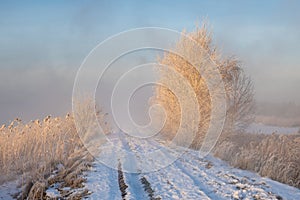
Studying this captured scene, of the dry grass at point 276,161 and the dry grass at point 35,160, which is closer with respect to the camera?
the dry grass at point 35,160

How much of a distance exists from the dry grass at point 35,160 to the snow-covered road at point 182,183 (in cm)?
64

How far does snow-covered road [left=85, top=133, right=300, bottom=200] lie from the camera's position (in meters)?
8.00

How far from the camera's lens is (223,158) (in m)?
14.0

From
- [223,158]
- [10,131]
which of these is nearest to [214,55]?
[223,158]

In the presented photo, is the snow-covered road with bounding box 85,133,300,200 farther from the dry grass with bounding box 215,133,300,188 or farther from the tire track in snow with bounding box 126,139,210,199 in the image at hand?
the dry grass with bounding box 215,133,300,188

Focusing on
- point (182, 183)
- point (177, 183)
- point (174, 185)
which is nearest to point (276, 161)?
point (182, 183)

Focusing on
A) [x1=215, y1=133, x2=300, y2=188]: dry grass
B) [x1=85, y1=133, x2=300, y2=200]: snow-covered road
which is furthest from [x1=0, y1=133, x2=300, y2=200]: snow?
[x1=215, y1=133, x2=300, y2=188]: dry grass

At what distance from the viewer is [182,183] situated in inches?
363

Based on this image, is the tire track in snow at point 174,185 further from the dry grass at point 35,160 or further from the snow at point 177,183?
the dry grass at point 35,160

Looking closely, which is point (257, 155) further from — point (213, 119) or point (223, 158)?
point (213, 119)

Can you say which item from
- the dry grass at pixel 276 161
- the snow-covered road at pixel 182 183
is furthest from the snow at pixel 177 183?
the dry grass at pixel 276 161

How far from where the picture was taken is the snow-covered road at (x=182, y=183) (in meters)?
8.00

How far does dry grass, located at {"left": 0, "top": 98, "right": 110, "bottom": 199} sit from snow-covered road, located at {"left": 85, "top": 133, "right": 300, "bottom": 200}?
2.11 ft

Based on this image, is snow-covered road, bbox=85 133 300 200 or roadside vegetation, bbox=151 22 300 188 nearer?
snow-covered road, bbox=85 133 300 200
